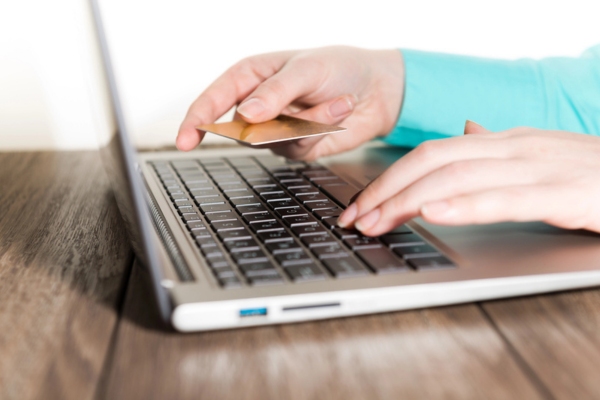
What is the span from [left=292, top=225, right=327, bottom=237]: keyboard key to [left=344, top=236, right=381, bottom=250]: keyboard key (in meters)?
0.04

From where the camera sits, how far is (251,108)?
81 cm

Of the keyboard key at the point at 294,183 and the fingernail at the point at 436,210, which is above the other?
the fingernail at the point at 436,210

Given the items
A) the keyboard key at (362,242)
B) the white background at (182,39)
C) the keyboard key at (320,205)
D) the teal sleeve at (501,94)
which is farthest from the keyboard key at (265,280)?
the white background at (182,39)

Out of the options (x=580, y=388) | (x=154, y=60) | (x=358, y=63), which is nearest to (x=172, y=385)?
(x=580, y=388)

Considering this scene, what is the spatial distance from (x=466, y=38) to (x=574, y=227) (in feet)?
2.68

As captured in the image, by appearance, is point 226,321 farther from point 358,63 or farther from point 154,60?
point 154,60

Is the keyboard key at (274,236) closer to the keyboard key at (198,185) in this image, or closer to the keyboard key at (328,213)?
the keyboard key at (328,213)

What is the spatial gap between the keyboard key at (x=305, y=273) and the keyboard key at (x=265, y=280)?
0.04 ft

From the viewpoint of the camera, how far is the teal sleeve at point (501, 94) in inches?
43.0

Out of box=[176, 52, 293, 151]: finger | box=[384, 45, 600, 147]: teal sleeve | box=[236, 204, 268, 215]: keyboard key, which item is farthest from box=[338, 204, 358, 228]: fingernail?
box=[384, 45, 600, 147]: teal sleeve

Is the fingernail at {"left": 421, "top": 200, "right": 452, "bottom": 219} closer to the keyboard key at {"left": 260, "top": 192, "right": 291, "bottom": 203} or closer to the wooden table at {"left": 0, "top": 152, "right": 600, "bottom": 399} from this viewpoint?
the wooden table at {"left": 0, "top": 152, "right": 600, "bottom": 399}

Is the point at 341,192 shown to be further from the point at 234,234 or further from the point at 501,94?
the point at 501,94

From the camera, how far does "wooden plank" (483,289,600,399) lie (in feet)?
1.42

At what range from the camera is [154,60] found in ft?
4.05
